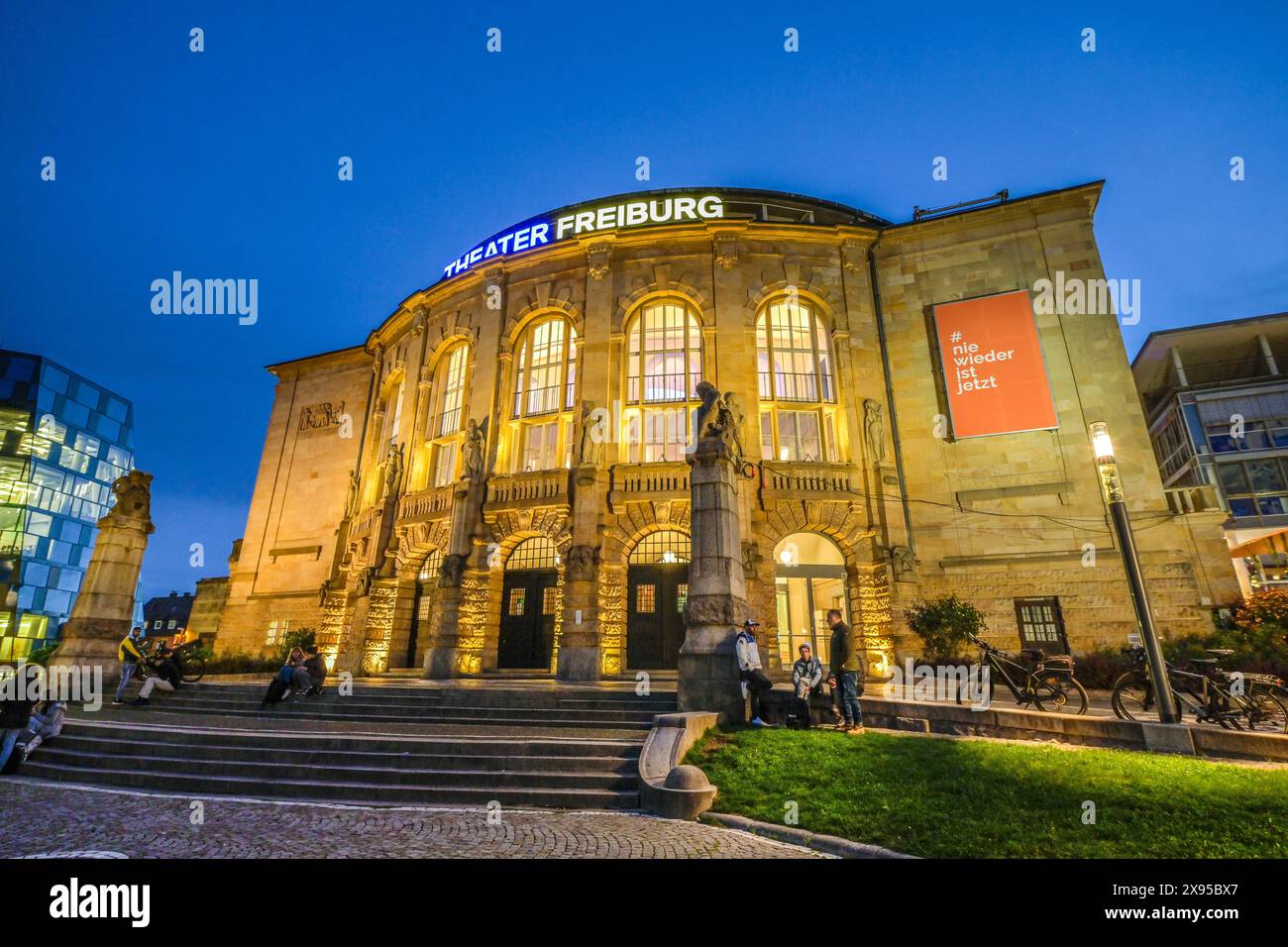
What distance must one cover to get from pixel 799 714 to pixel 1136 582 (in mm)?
5731

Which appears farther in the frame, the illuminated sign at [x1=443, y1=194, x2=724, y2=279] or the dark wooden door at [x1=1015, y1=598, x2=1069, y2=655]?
the illuminated sign at [x1=443, y1=194, x2=724, y2=279]

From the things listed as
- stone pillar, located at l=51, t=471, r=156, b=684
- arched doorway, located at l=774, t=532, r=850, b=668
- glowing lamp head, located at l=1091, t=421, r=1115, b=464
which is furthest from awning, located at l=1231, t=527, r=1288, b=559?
stone pillar, located at l=51, t=471, r=156, b=684

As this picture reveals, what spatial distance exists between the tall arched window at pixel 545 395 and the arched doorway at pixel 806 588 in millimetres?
8934

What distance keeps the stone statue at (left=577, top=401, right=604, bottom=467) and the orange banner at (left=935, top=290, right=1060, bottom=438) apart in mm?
12959

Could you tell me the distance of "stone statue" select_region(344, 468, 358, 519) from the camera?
26.2 metres

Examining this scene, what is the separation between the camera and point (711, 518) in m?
11.6

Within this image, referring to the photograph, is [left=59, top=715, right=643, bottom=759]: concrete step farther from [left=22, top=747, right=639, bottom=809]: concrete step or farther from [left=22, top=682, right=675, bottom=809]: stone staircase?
[left=22, top=747, right=639, bottom=809]: concrete step

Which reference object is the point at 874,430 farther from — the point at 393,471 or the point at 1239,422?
the point at 1239,422

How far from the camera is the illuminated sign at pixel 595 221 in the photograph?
2338 centimetres

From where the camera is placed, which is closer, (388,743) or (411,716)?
(388,743)

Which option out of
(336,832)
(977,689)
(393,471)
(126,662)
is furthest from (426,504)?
(977,689)

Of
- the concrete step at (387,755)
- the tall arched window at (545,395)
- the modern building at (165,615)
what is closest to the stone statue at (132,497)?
the concrete step at (387,755)

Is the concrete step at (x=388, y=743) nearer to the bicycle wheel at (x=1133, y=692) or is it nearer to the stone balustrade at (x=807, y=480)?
the bicycle wheel at (x=1133, y=692)

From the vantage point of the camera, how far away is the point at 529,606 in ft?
68.1
